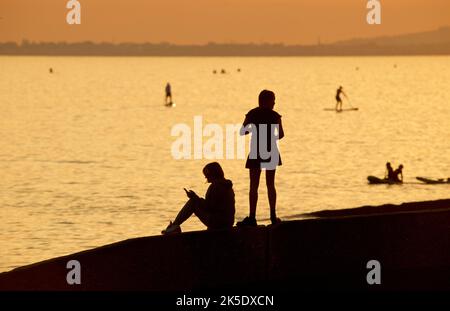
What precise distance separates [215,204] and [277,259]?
107 cm

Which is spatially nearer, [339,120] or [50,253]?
[50,253]

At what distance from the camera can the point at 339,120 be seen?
99375mm

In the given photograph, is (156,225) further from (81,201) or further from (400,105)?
(400,105)

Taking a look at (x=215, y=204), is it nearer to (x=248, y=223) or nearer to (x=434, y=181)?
(x=248, y=223)

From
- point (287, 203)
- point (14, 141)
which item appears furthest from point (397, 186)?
point (14, 141)

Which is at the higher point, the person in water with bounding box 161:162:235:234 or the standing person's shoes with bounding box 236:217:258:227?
the person in water with bounding box 161:162:235:234

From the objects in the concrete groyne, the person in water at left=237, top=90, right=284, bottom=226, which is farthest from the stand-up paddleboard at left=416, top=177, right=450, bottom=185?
the person in water at left=237, top=90, right=284, bottom=226

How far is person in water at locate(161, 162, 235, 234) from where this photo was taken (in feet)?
42.6

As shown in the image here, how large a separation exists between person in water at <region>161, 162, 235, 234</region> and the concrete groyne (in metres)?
0.35

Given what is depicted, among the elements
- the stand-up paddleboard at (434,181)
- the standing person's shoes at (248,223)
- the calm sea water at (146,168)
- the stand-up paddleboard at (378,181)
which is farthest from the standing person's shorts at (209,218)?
the stand-up paddleboard at (378,181)

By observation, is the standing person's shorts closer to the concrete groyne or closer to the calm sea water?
the concrete groyne

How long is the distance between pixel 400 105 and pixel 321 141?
68.1 meters

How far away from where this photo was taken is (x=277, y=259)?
41.9 feet

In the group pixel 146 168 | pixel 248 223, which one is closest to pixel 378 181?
pixel 146 168
